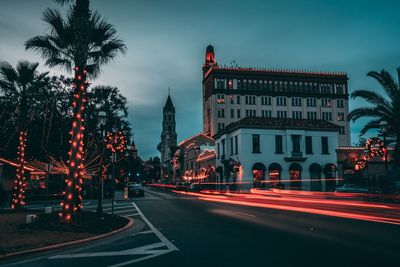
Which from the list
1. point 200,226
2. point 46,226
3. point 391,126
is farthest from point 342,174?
point 46,226

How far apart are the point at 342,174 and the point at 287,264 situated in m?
45.4

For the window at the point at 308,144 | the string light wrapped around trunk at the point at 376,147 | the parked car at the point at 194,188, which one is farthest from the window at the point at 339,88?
the string light wrapped around trunk at the point at 376,147

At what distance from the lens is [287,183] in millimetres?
47031

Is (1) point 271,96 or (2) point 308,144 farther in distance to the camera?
(1) point 271,96

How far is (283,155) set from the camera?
48.0 meters

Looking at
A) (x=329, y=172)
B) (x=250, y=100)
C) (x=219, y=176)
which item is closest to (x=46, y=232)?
(x=329, y=172)

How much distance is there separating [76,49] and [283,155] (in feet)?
124

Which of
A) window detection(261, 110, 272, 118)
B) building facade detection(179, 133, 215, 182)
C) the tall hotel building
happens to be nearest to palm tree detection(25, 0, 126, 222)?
building facade detection(179, 133, 215, 182)

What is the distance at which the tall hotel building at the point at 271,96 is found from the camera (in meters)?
78.4

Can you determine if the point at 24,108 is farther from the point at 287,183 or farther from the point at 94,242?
the point at 287,183

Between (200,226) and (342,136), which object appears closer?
(200,226)

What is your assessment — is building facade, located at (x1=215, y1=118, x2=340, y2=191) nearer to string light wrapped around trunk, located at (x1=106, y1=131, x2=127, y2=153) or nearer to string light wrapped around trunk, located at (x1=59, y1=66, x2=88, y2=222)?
string light wrapped around trunk, located at (x1=106, y1=131, x2=127, y2=153)

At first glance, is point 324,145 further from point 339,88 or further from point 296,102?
point 339,88

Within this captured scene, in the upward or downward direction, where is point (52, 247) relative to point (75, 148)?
downward
